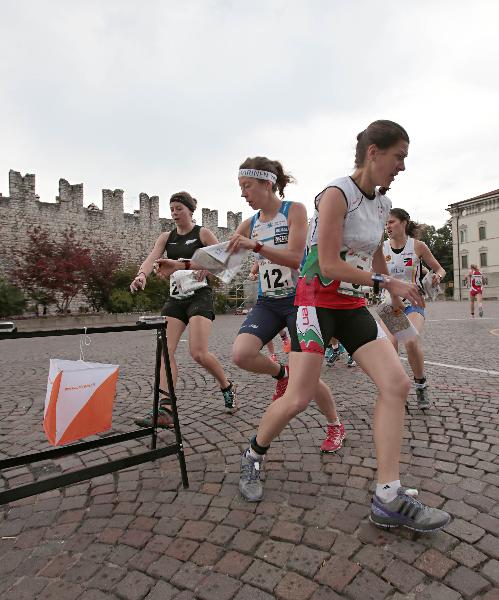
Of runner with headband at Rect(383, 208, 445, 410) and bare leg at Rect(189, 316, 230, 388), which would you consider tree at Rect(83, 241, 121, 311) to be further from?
runner with headband at Rect(383, 208, 445, 410)

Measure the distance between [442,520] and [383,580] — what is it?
1.58 feet

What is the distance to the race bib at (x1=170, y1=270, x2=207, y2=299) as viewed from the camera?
13.4 ft

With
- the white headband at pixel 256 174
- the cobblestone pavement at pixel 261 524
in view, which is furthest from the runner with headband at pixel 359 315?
the white headband at pixel 256 174

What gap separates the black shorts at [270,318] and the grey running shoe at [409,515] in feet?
4.89

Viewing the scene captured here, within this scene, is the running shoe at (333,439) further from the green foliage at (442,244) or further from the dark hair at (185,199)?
the green foliage at (442,244)

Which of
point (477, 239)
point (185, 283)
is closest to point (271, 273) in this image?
point (185, 283)

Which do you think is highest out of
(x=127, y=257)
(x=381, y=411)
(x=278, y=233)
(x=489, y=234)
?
(x=489, y=234)

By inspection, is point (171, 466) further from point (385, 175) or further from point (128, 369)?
point (128, 369)

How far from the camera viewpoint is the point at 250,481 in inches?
Answer: 100

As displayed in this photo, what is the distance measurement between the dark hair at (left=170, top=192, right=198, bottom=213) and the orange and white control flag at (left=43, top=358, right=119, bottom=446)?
83.1 inches

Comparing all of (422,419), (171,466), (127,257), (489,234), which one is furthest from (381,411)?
(489,234)

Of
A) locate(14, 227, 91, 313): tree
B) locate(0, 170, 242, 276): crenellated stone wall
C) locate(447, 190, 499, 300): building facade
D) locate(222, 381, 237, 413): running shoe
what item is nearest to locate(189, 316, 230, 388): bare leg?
locate(222, 381, 237, 413): running shoe

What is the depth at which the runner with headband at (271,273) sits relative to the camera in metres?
3.26

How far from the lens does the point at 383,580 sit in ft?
5.91
